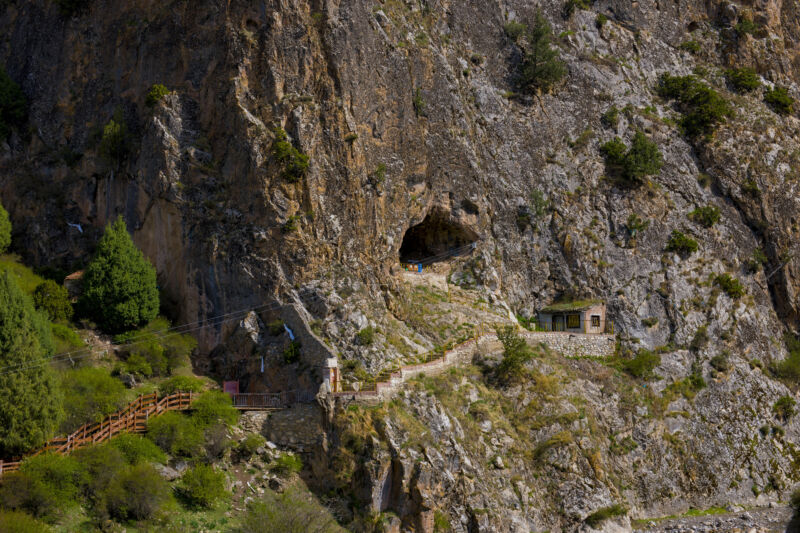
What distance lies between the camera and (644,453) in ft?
147

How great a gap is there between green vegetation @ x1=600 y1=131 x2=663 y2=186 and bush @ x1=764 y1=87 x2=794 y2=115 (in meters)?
14.9

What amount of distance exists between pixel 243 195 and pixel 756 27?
48854mm

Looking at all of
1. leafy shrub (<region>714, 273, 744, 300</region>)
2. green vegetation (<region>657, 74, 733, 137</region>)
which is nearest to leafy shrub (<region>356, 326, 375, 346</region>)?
leafy shrub (<region>714, 273, 744, 300</region>)

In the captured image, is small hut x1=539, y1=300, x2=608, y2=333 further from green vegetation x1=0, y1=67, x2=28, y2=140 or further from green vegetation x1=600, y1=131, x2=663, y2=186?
green vegetation x1=0, y1=67, x2=28, y2=140

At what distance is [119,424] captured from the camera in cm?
3453

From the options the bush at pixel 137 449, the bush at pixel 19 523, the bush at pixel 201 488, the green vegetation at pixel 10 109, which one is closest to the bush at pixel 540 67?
the green vegetation at pixel 10 109

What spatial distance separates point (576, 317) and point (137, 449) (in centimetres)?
2789

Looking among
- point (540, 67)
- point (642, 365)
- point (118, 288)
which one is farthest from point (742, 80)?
point (118, 288)

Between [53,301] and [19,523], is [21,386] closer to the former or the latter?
[19,523]

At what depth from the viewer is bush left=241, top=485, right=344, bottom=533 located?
31.9 meters

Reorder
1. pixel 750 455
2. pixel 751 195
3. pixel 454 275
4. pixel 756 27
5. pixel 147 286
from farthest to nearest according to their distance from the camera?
pixel 756 27 < pixel 751 195 < pixel 454 275 < pixel 750 455 < pixel 147 286

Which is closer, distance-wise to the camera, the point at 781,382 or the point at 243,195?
the point at 243,195

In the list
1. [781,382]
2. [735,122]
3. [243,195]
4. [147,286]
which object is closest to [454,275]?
[243,195]

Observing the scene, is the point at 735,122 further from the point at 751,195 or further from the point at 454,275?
the point at 454,275
